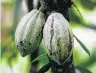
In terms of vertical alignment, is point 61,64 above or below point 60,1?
below

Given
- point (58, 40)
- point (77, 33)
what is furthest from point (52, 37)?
point (77, 33)

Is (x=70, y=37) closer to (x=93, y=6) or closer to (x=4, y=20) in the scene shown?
(x=93, y=6)

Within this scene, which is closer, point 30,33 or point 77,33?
point 30,33

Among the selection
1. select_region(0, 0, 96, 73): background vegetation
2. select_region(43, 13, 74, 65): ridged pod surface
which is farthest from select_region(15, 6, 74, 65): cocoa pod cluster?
select_region(0, 0, 96, 73): background vegetation

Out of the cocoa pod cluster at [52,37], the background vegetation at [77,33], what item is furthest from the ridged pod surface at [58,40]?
the background vegetation at [77,33]

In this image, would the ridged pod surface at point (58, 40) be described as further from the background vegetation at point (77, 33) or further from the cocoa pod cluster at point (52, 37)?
the background vegetation at point (77, 33)

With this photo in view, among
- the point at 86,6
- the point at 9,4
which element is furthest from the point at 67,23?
the point at 9,4

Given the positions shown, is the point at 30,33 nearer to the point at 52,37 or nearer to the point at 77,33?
the point at 52,37

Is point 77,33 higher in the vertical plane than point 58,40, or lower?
Result: lower

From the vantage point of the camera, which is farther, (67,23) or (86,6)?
(86,6)
